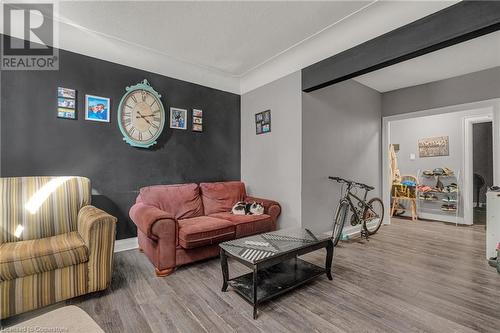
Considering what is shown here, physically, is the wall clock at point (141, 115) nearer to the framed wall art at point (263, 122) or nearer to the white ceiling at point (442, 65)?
the framed wall art at point (263, 122)

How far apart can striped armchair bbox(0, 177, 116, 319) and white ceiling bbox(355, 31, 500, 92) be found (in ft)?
14.4

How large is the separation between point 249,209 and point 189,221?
863 millimetres

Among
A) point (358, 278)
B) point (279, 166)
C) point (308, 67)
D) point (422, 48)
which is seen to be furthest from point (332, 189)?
point (422, 48)

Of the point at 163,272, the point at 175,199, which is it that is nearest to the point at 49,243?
the point at 163,272

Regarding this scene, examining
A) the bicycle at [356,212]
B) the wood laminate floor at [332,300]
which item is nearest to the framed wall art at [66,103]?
the wood laminate floor at [332,300]

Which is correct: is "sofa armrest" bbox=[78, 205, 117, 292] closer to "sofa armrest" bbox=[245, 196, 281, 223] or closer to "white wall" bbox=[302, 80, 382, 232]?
"sofa armrest" bbox=[245, 196, 281, 223]

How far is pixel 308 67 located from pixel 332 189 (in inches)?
74.5

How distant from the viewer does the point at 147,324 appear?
1.73 metres

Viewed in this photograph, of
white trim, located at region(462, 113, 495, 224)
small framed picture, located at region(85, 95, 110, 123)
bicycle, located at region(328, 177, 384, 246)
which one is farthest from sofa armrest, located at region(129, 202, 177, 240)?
white trim, located at region(462, 113, 495, 224)

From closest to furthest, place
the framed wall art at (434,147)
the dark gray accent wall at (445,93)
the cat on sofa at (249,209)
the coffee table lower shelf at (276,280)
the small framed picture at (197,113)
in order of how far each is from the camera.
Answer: the coffee table lower shelf at (276,280), the cat on sofa at (249,209), the dark gray accent wall at (445,93), the small framed picture at (197,113), the framed wall art at (434,147)

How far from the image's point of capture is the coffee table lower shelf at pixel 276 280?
6.47ft

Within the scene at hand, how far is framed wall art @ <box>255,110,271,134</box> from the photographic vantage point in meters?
3.87

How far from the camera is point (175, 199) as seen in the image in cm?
319

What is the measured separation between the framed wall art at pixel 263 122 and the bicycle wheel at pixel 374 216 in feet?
6.94
